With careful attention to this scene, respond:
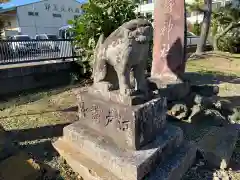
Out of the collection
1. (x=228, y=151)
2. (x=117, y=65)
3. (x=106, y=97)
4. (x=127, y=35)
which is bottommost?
(x=228, y=151)

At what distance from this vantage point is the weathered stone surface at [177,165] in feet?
7.49

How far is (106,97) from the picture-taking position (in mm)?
2559

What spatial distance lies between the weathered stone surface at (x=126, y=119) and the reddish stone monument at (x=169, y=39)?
2.23 meters

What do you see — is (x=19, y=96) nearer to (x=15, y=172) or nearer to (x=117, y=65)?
(x=15, y=172)

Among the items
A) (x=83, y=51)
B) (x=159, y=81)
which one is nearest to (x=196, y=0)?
(x=83, y=51)

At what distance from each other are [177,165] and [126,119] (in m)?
0.83

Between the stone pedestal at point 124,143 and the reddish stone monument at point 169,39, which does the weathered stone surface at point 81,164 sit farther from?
the reddish stone monument at point 169,39

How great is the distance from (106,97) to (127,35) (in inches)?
30.6

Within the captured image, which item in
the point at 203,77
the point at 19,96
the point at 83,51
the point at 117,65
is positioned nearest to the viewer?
the point at 117,65

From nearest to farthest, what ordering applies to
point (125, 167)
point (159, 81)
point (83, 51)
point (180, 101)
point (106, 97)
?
point (125, 167), point (106, 97), point (180, 101), point (159, 81), point (83, 51)

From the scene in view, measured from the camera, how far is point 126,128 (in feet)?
7.52

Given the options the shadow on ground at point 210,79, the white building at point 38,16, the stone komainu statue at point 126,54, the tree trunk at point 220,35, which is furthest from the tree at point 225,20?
the white building at point 38,16

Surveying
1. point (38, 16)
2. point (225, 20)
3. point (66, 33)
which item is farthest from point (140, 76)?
point (38, 16)

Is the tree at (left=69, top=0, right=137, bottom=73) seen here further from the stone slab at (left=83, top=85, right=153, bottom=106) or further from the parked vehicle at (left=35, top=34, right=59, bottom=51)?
the stone slab at (left=83, top=85, right=153, bottom=106)
